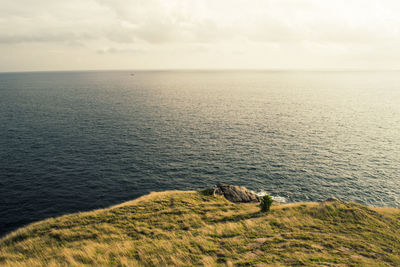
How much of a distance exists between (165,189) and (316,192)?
111ft

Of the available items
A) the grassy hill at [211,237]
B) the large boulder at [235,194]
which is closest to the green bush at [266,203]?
the grassy hill at [211,237]

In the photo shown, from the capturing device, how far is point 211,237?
27.1 meters

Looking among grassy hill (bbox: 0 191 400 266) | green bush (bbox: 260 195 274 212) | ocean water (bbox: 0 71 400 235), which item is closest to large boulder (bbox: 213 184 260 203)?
grassy hill (bbox: 0 191 400 266)

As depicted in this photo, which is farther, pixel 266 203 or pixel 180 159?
pixel 180 159

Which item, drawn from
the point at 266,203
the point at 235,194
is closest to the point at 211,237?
the point at 266,203

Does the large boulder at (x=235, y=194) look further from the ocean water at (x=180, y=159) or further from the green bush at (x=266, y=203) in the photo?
the ocean water at (x=180, y=159)

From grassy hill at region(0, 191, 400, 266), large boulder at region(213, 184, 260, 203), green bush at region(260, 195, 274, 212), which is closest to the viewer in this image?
grassy hill at region(0, 191, 400, 266)

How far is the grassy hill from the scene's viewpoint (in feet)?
74.2

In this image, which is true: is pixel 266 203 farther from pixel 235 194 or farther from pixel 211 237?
pixel 211 237

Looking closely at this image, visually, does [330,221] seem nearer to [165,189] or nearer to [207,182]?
[207,182]

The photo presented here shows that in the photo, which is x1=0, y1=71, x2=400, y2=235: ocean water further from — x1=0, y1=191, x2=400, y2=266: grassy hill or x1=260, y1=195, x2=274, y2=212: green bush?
x1=260, y1=195, x2=274, y2=212: green bush

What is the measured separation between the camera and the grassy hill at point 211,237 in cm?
2262

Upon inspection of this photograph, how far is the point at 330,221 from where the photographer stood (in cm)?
3175

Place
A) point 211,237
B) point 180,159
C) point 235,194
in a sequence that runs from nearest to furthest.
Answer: point 211,237 < point 235,194 < point 180,159
